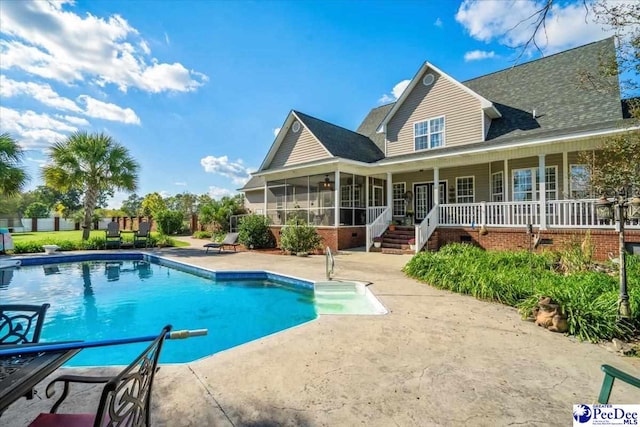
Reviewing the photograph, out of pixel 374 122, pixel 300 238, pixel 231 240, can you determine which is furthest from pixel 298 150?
pixel 374 122

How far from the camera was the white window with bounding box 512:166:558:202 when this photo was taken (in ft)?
39.1

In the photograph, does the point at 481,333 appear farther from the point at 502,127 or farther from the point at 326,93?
the point at 326,93

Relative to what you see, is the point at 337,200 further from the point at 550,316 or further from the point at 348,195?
the point at 550,316

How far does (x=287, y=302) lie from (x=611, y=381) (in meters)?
6.42

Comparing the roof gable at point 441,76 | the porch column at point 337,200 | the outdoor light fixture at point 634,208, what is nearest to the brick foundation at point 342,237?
the porch column at point 337,200

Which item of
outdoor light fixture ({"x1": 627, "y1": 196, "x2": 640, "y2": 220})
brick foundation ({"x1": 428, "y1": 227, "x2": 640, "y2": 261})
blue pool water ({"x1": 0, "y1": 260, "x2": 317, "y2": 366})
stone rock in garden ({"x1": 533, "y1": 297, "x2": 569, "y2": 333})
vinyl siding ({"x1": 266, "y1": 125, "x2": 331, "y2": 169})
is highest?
vinyl siding ({"x1": 266, "y1": 125, "x2": 331, "y2": 169})

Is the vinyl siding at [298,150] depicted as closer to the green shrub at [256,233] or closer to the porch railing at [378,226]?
the green shrub at [256,233]

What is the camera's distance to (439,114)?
46.6 feet

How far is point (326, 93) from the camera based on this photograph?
17.1 m

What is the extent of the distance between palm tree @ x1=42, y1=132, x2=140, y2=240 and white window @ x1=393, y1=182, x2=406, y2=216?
1486 centimetres

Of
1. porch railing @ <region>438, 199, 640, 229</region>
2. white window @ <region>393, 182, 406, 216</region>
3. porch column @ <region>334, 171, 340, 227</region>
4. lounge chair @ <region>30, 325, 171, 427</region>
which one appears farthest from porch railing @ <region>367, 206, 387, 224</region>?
lounge chair @ <region>30, 325, 171, 427</region>

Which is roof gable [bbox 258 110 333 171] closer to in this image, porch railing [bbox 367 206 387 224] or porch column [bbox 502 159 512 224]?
porch railing [bbox 367 206 387 224]

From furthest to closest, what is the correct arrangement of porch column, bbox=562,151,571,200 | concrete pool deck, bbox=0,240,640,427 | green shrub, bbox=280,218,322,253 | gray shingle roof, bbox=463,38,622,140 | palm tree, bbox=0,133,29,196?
green shrub, bbox=280,218,322,253 < palm tree, bbox=0,133,29,196 < gray shingle roof, bbox=463,38,622,140 < porch column, bbox=562,151,571,200 < concrete pool deck, bbox=0,240,640,427

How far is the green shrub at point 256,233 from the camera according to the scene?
16094 mm
